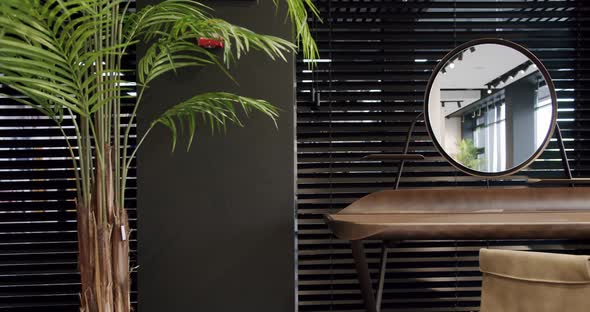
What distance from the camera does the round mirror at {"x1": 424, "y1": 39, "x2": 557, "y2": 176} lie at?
8.69 feet

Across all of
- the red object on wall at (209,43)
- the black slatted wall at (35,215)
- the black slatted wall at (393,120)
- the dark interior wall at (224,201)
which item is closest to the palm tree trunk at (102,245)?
the dark interior wall at (224,201)

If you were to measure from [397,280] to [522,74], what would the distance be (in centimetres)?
136

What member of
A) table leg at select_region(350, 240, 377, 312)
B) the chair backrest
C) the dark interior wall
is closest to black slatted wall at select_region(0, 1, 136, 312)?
the dark interior wall

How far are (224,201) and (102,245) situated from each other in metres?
0.78

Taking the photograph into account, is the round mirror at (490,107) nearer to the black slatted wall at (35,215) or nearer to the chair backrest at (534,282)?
the chair backrest at (534,282)

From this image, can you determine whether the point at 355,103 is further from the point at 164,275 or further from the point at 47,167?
the point at 47,167

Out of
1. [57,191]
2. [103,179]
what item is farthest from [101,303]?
[57,191]

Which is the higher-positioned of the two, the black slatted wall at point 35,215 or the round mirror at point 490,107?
the round mirror at point 490,107

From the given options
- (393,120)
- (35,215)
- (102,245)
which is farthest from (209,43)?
(35,215)

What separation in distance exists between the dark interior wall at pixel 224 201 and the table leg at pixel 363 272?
0.40 m

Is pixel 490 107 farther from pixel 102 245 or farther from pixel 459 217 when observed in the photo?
pixel 102 245

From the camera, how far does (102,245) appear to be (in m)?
1.78

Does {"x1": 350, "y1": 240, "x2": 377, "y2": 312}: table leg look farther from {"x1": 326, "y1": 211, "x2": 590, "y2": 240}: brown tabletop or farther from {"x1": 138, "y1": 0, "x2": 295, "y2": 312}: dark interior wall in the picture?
{"x1": 138, "y1": 0, "x2": 295, "y2": 312}: dark interior wall

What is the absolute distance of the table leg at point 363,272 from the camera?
214 cm
